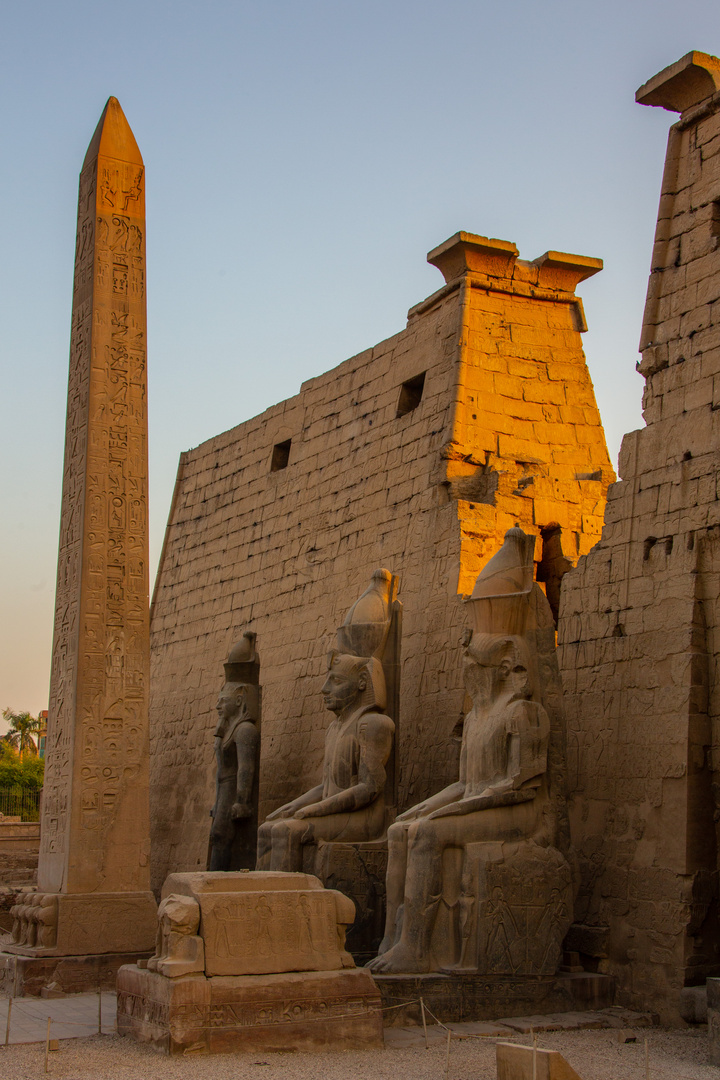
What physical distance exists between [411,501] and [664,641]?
3.31 meters

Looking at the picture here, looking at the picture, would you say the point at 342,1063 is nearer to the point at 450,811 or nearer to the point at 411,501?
the point at 450,811

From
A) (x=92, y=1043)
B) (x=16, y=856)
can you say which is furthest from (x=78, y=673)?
(x=16, y=856)

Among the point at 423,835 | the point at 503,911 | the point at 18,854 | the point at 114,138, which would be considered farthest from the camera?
the point at 18,854

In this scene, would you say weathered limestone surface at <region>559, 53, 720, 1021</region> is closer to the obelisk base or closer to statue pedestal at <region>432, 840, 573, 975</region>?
statue pedestal at <region>432, 840, 573, 975</region>

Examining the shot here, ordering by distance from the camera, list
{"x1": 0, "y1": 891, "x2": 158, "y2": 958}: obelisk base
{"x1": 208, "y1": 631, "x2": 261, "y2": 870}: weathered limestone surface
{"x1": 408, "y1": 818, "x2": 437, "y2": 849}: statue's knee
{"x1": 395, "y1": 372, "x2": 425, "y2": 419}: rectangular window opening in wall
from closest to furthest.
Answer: {"x1": 408, "y1": 818, "x2": 437, "y2": 849}: statue's knee < {"x1": 0, "y1": 891, "x2": 158, "y2": 958}: obelisk base < {"x1": 208, "y1": 631, "x2": 261, "y2": 870}: weathered limestone surface < {"x1": 395, "y1": 372, "x2": 425, "y2": 419}: rectangular window opening in wall

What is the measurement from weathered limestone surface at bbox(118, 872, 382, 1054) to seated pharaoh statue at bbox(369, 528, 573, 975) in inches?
26.2

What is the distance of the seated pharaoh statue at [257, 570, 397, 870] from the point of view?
25.9 feet

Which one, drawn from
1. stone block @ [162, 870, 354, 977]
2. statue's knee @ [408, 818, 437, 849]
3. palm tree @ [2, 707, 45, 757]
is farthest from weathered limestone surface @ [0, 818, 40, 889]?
palm tree @ [2, 707, 45, 757]

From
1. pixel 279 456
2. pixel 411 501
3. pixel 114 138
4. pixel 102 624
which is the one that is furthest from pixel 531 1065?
pixel 279 456

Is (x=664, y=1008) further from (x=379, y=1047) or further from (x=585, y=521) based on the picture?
(x=585, y=521)

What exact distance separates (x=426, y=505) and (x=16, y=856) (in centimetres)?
665

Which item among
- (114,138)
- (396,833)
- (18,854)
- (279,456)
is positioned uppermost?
(114,138)

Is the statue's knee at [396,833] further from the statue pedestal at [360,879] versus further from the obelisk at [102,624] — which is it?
the obelisk at [102,624]

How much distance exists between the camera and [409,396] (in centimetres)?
1092
